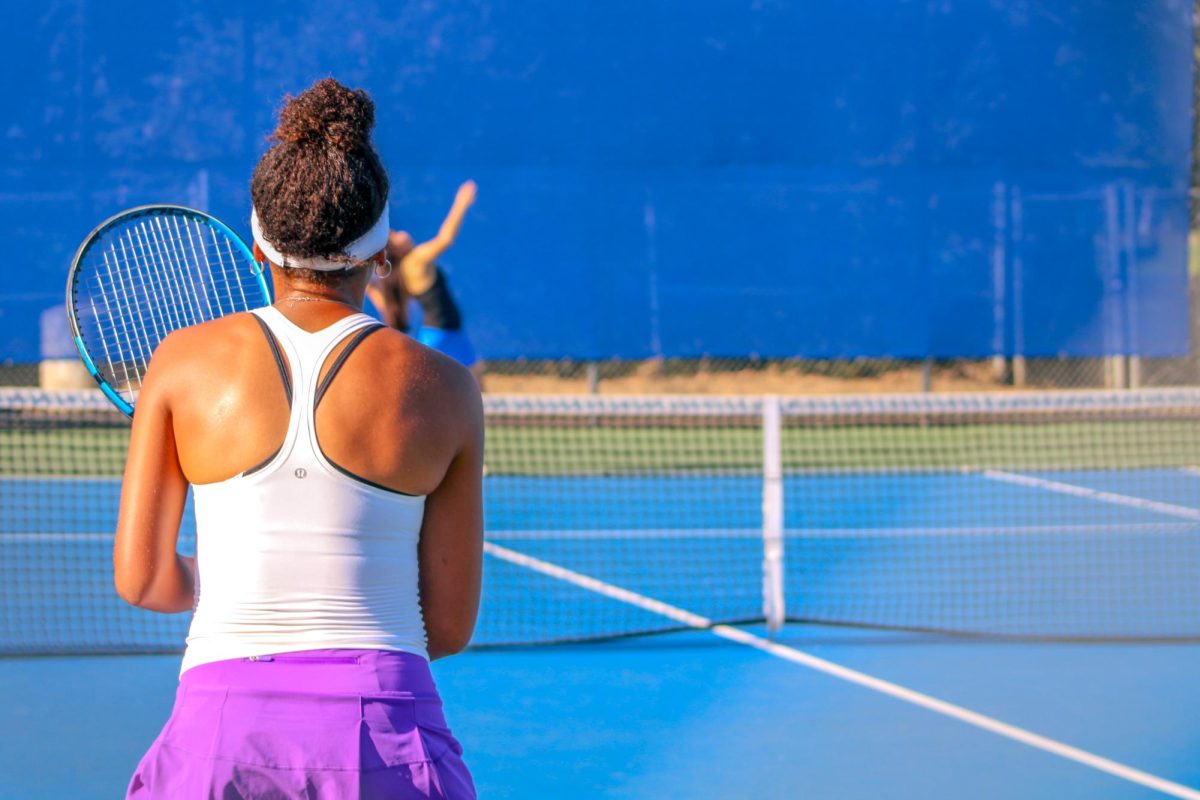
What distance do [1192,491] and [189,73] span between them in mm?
6762

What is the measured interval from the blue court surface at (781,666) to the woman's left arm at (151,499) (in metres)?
2.05

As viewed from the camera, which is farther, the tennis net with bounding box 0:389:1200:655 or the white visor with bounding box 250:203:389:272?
the tennis net with bounding box 0:389:1200:655

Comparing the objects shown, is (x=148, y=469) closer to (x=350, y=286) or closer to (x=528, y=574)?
(x=350, y=286)

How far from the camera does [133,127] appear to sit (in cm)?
909

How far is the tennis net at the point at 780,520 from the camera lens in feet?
17.1

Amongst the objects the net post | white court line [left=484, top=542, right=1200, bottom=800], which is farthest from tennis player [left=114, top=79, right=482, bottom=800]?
the net post

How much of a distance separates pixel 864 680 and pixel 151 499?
3.31m

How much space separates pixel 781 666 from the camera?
457 centimetres

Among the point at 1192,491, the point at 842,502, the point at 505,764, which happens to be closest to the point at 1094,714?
the point at 505,764

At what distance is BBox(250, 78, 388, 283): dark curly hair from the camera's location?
1412 millimetres

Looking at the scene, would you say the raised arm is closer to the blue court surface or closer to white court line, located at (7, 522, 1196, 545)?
the blue court surface

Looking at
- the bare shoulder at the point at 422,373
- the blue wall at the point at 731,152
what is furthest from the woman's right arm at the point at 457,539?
the blue wall at the point at 731,152

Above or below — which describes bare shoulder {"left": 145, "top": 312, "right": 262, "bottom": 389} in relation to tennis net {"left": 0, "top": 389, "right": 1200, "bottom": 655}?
above

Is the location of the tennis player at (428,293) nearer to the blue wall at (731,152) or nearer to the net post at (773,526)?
the blue wall at (731,152)
